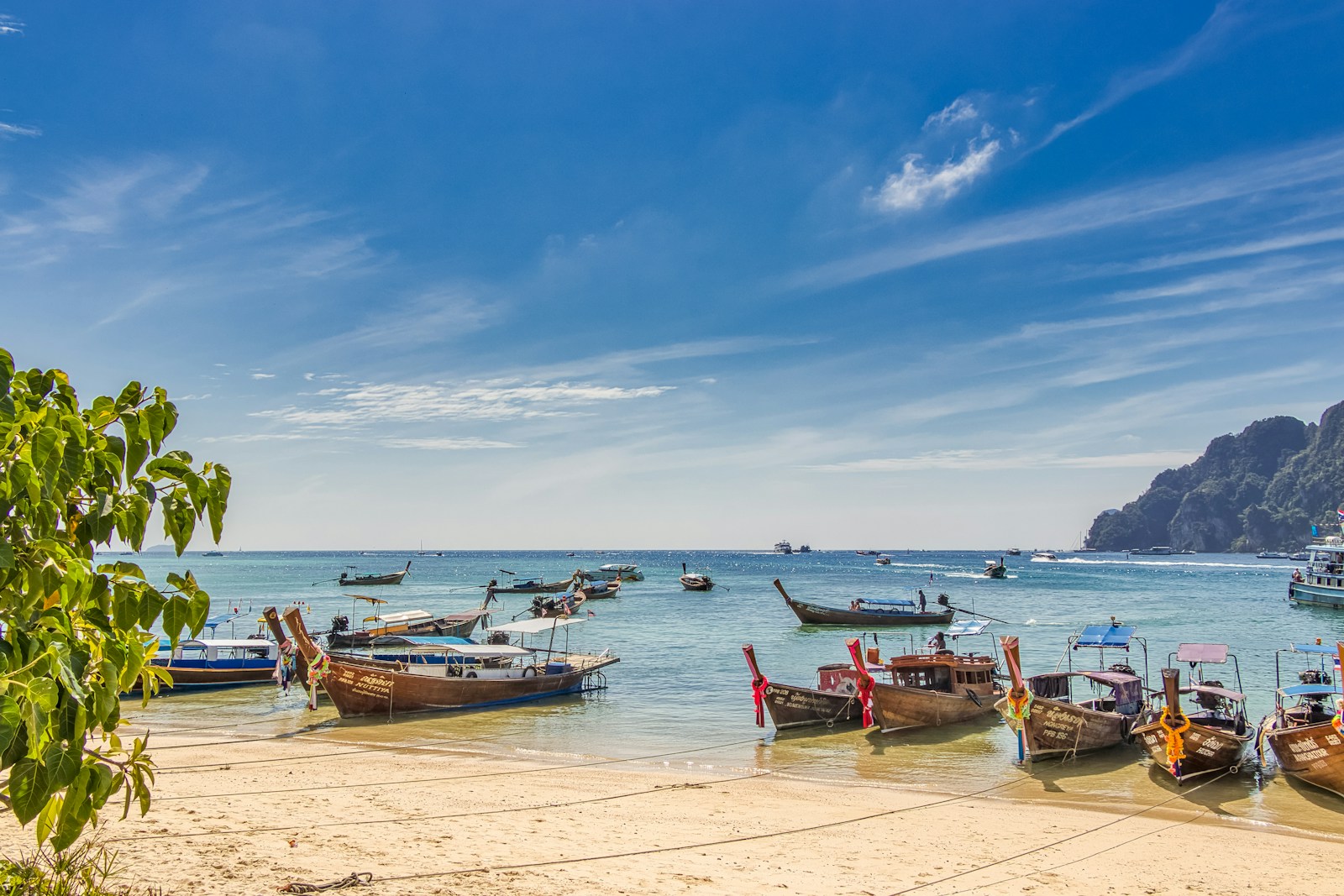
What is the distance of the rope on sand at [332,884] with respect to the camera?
895cm

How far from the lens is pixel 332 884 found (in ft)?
30.6

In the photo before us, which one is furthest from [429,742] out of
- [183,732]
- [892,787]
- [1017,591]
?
[1017,591]

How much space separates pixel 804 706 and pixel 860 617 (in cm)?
3799

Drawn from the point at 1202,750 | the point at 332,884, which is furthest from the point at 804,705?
the point at 332,884

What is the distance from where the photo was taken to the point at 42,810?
10.7 ft

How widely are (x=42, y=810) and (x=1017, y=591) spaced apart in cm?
10343

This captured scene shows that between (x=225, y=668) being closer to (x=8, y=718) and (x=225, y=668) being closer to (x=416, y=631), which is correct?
(x=416, y=631)

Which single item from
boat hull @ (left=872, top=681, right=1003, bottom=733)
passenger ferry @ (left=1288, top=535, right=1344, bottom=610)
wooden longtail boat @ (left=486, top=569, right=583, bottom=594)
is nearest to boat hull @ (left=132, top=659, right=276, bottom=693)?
boat hull @ (left=872, top=681, right=1003, bottom=733)

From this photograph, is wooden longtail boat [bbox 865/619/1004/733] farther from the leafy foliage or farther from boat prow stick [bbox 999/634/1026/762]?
the leafy foliage

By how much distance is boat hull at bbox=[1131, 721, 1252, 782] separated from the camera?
1747cm

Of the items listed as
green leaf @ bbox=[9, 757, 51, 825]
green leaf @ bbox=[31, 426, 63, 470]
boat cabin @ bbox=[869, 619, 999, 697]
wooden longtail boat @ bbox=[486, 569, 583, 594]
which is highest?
Result: green leaf @ bbox=[31, 426, 63, 470]

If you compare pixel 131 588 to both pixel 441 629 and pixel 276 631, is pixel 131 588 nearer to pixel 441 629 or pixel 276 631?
pixel 276 631

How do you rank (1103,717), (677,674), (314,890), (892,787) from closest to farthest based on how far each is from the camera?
(314,890) → (892,787) → (1103,717) → (677,674)

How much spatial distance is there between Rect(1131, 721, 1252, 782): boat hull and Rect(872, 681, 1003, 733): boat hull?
19.2ft
